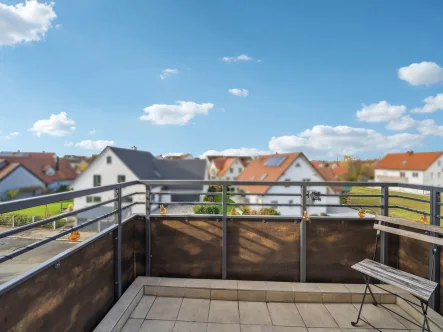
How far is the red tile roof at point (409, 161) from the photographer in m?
23.2

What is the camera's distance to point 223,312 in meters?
2.54

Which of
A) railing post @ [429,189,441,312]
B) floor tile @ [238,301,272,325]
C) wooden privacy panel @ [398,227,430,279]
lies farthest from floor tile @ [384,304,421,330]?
floor tile @ [238,301,272,325]

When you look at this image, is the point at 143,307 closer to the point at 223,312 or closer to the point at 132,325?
the point at 132,325

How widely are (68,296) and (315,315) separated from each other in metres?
2.30

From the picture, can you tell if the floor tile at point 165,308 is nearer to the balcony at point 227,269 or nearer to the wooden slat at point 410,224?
the balcony at point 227,269

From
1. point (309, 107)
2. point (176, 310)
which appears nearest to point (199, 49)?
point (309, 107)

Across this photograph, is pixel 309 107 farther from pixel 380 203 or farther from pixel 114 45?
pixel 380 203

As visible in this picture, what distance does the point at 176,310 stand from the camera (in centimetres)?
257

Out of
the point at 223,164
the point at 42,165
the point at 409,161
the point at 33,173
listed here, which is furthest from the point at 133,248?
the point at 223,164

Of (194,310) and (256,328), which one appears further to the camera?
(194,310)

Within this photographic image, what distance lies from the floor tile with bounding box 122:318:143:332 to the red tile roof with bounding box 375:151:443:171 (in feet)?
92.5

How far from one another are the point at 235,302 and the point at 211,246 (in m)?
0.68

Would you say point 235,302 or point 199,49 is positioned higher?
point 199,49

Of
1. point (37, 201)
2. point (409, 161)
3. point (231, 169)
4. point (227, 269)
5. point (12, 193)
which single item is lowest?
point (12, 193)
